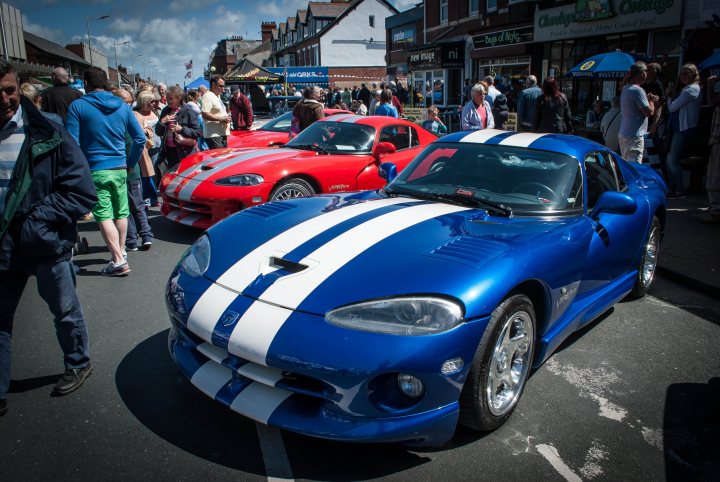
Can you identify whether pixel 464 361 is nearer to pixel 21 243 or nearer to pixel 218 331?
pixel 218 331

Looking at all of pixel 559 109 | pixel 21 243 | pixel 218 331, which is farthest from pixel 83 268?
pixel 559 109

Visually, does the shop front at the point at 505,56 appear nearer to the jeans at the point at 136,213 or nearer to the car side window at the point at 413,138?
the car side window at the point at 413,138

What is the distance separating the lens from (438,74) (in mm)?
26719

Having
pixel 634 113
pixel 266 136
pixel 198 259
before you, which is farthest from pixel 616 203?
pixel 266 136

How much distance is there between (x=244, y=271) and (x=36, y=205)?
1098 millimetres

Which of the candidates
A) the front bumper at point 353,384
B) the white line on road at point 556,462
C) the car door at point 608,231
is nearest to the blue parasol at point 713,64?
the car door at point 608,231

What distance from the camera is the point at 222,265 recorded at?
2.77m

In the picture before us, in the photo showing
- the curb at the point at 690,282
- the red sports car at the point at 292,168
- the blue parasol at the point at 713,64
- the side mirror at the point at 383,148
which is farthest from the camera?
the blue parasol at the point at 713,64

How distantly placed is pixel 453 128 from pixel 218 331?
16.8 meters

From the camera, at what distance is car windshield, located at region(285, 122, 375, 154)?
675cm

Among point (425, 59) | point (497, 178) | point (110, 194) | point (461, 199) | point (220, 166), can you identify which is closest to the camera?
point (461, 199)

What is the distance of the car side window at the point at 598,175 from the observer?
363 centimetres

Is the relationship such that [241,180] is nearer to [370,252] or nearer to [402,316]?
[370,252]

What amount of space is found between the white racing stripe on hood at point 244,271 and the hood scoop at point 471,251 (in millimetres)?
716
